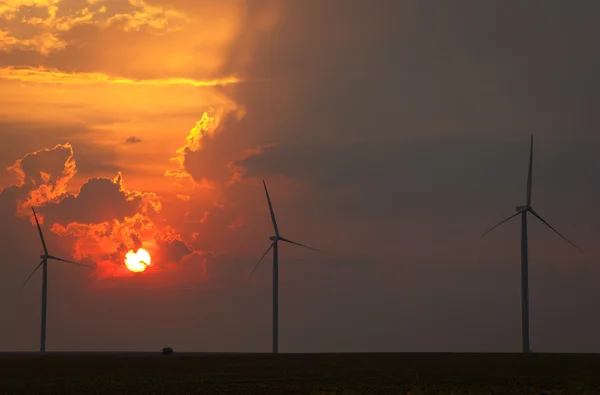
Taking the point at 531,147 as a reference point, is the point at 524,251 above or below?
below
